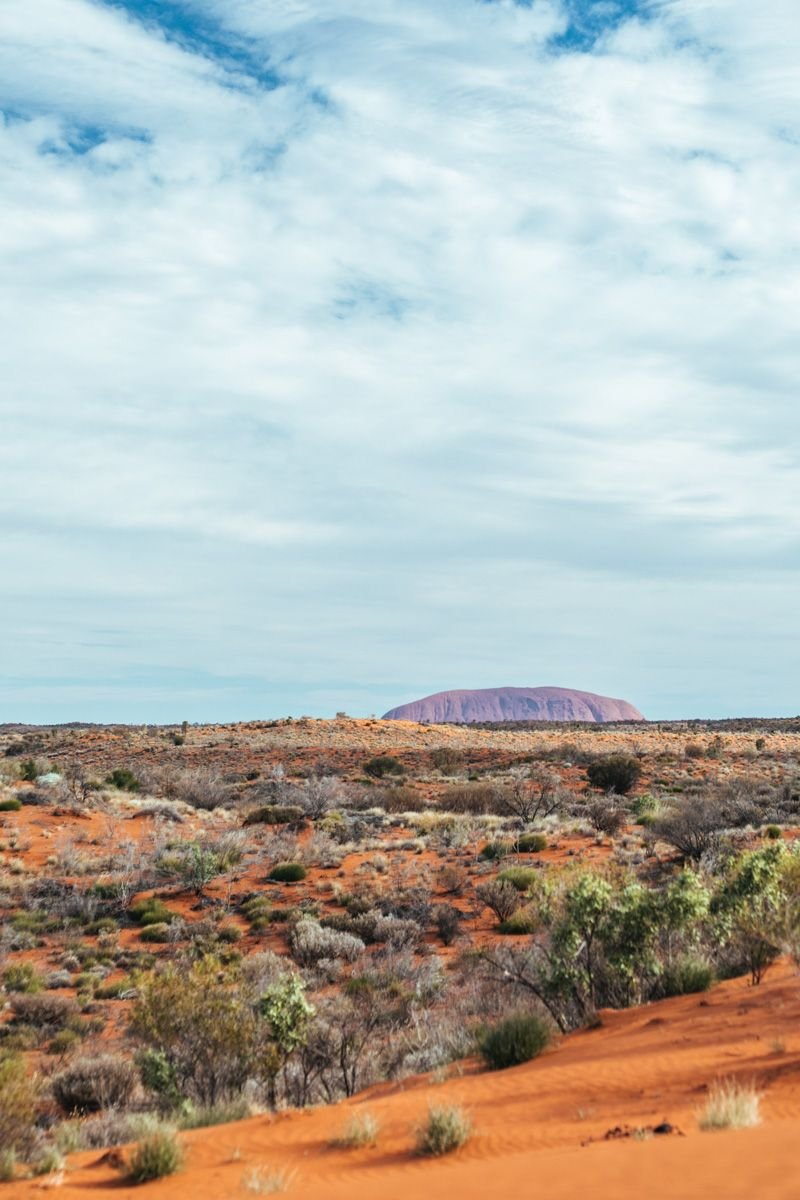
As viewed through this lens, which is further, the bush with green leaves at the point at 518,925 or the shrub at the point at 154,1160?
the bush with green leaves at the point at 518,925

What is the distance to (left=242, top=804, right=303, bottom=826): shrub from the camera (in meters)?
36.9

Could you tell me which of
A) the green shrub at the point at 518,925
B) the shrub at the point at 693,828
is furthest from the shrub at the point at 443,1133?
the shrub at the point at 693,828

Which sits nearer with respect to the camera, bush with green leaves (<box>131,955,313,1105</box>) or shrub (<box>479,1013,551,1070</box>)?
shrub (<box>479,1013,551,1070</box>)

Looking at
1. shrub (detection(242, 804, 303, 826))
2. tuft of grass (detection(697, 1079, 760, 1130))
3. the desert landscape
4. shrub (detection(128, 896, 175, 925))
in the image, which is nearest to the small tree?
the desert landscape

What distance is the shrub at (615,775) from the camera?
4681 centimetres

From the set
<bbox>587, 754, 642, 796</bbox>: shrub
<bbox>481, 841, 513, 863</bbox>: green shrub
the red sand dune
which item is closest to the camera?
the red sand dune

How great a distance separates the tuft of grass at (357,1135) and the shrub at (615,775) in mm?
38324

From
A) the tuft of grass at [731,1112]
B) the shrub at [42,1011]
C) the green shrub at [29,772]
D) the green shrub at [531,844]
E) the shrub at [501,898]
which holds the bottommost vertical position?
the shrub at [42,1011]

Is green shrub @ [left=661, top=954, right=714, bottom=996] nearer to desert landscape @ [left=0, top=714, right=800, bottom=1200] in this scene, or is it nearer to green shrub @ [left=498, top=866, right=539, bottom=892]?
desert landscape @ [left=0, top=714, right=800, bottom=1200]

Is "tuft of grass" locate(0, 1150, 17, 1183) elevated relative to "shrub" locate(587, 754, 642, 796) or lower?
lower

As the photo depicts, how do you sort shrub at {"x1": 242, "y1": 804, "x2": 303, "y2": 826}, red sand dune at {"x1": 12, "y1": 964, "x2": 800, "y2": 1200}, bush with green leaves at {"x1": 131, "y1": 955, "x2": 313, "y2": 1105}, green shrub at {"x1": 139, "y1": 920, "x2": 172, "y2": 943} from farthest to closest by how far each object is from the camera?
shrub at {"x1": 242, "y1": 804, "x2": 303, "y2": 826}, green shrub at {"x1": 139, "y1": 920, "x2": 172, "y2": 943}, bush with green leaves at {"x1": 131, "y1": 955, "x2": 313, "y2": 1105}, red sand dune at {"x1": 12, "y1": 964, "x2": 800, "y2": 1200}

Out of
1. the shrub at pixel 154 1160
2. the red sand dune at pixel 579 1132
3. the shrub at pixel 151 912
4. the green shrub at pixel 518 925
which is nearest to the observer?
the red sand dune at pixel 579 1132

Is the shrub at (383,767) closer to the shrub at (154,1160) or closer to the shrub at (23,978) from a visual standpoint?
the shrub at (23,978)

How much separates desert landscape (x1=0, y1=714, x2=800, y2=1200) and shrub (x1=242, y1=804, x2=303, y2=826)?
2.61 ft
